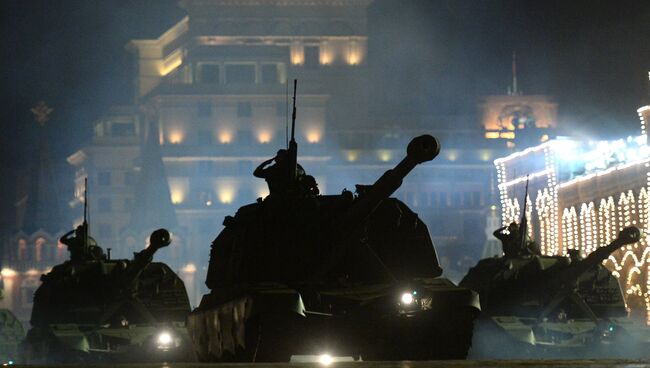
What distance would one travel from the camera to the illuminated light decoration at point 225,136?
132m

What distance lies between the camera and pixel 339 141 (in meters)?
132

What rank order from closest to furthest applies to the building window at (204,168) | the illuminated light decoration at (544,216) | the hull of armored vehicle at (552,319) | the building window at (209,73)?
the hull of armored vehicle at (552,319)
the illuminated light decoration at (544,216)
the building window at (204,168)
the building window at (209,73)

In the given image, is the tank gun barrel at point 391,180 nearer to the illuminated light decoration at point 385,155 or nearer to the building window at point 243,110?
the illuminated light decoration at point 385,155

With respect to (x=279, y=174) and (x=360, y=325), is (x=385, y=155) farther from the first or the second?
(x=360, y=325)

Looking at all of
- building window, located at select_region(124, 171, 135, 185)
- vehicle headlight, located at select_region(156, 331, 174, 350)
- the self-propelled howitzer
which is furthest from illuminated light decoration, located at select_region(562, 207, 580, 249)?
building window, located at select_region(124, 171, 135, 185)

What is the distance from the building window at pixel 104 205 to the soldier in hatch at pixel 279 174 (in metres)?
111

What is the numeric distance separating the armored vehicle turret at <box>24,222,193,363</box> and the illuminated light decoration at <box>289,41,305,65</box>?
101068 mm

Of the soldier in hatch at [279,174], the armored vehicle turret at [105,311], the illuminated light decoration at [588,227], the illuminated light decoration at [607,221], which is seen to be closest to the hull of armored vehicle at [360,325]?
the soldier in hatch at [279,174]

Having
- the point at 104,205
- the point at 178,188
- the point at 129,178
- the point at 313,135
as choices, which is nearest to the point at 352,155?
the point at 313,135

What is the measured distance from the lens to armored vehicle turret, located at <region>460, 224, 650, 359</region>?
106 ft

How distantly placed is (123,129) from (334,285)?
116952mm

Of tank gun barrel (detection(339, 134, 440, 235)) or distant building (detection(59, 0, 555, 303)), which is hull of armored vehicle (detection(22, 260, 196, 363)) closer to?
tank gun barrel (detection(339, 134, 440, 235))

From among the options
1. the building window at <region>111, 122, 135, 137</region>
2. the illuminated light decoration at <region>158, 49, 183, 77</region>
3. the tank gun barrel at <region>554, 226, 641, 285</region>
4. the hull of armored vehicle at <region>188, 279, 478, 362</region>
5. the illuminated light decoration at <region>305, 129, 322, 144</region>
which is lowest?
the hull of armored vehicle at <region>188, 279, 478, 362</region>

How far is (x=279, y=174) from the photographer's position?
22.3 metres
